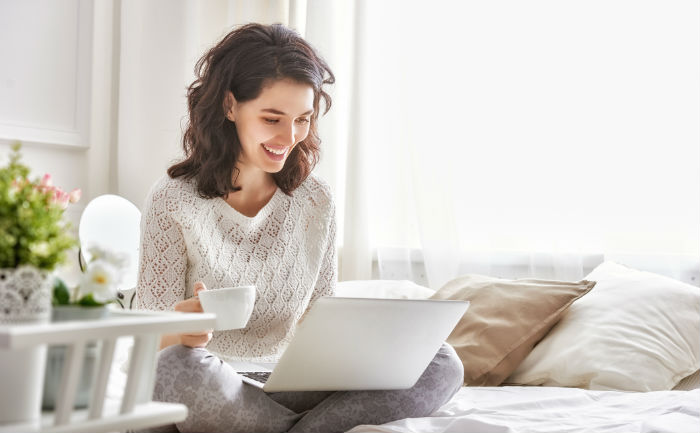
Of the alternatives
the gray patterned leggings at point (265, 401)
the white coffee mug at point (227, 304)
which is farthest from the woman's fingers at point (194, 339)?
the white coffee mug at point (227, 304)

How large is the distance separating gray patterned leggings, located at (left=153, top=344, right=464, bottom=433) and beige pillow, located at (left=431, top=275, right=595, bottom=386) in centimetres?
48

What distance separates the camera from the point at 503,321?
81.7 inches

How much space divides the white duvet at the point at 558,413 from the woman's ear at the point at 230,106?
75cm

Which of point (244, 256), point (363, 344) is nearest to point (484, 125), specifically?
point (244, 256)

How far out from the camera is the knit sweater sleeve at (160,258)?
1663 millimetres

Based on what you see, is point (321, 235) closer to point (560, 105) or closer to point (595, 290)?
point (595, 290)

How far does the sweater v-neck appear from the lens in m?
1.81

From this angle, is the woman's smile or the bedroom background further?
the bedroom background

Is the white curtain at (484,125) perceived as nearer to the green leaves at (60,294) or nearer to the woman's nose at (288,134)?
the woman's nose at (288,134)

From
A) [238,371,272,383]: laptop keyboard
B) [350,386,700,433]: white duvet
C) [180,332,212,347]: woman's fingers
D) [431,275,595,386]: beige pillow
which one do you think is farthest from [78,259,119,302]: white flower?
[431,275,595,386]: beige pillow

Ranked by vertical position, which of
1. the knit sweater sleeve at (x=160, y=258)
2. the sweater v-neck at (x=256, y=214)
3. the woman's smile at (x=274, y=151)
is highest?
the woman's smile at (x=274, y=151)

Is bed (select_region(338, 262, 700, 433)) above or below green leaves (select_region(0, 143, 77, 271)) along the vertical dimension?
below

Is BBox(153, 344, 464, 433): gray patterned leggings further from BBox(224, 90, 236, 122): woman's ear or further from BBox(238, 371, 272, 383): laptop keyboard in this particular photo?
BBox(224, 90, 236, 122): woman's ear

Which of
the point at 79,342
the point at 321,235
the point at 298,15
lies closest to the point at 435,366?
the point at 321,235
